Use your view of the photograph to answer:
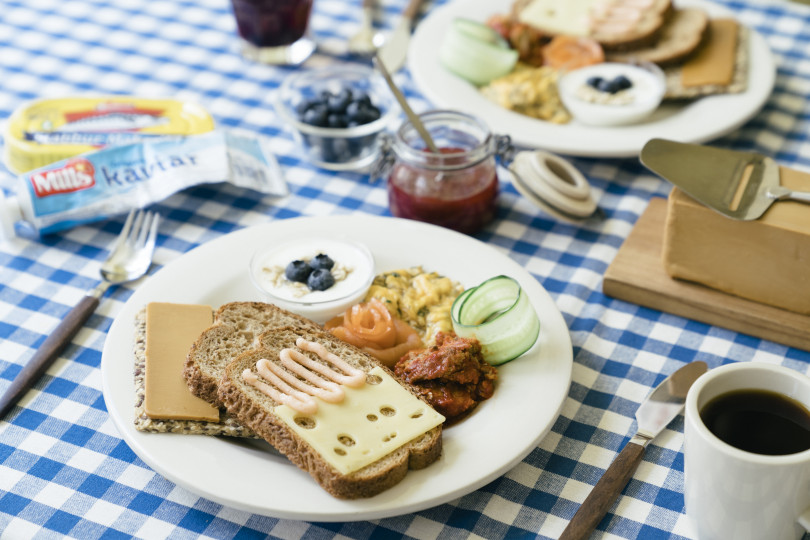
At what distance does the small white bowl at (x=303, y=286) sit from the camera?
236 centimetres

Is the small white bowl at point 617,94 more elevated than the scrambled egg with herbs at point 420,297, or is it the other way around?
the small white bowl at point 617,94

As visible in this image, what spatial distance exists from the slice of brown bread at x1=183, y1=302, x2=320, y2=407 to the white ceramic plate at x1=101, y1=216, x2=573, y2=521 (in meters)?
0.13

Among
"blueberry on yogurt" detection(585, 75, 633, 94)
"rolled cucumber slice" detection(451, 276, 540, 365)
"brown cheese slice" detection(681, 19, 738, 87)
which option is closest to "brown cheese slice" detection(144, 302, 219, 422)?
"rolled cucumber slice" detection(451, 276, 540, 365)

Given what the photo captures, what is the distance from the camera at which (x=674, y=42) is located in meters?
3.38

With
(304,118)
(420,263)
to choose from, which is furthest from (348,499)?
(304,118)

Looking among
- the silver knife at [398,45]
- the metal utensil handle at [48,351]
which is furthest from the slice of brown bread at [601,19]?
the metal utensil handle at [48,351]

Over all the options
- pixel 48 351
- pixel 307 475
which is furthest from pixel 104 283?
pixel 307 475

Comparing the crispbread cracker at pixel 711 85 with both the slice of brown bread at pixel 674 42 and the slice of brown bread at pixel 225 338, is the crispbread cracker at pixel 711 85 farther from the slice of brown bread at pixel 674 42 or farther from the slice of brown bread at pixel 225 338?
the slice of brown bread at pixel 225 338

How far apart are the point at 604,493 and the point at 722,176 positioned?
97 centimetres

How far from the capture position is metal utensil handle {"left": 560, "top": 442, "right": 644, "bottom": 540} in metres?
1.88

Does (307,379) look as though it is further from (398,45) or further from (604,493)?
(398,45)

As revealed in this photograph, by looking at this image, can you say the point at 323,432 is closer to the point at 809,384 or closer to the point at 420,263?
the point at 420,263

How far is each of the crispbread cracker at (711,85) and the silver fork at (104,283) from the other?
1.92m

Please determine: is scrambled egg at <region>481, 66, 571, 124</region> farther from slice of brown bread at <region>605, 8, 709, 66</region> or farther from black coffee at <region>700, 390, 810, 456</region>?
black coffee at <region>700, 390, 810, 456</region>
